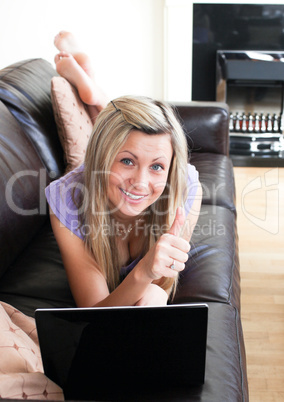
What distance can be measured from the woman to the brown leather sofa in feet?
0.41

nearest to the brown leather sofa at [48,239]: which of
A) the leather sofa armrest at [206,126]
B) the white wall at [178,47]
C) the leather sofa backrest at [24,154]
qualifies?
the leather sofa backrest at [24,154]

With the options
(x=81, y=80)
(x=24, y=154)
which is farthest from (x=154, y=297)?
(x=81, y=80)

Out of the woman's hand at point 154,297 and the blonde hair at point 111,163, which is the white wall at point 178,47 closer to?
the blonde hair at point 111,163

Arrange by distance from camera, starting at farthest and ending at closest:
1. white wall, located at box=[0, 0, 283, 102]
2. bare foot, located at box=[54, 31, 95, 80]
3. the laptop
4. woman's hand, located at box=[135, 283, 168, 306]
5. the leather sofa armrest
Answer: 1. white wall, located at box=[0, 0, 283, 102]
2. the leather sofa armrest
3. bare foot, located at box=[54, 31, 95, 80]
4. woman's hand, located at box=[135, 283, 168, 306]
5. the laptop

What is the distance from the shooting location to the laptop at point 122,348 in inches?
33.0

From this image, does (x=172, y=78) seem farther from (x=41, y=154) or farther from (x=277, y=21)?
(x=41, y=154)

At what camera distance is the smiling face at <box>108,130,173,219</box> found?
1.23 m

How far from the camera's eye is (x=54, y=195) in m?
1.39

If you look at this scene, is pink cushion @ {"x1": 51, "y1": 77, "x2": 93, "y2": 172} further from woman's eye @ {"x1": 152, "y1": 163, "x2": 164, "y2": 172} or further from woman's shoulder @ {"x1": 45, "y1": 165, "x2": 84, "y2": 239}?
woman's eye @ {"x1": 152, "y1": 163, "x2": 164, "y2": 172}

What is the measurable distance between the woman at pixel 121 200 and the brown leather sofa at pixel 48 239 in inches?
4.9

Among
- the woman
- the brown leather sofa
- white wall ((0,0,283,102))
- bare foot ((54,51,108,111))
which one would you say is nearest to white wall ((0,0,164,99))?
white wall ((0,0,283,102))

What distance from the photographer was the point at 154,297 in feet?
4.03

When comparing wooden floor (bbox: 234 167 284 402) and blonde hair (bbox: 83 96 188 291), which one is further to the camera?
wooden floor (bbox: 234 167 284 402)

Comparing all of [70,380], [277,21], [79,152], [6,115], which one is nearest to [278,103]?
[277,21]
